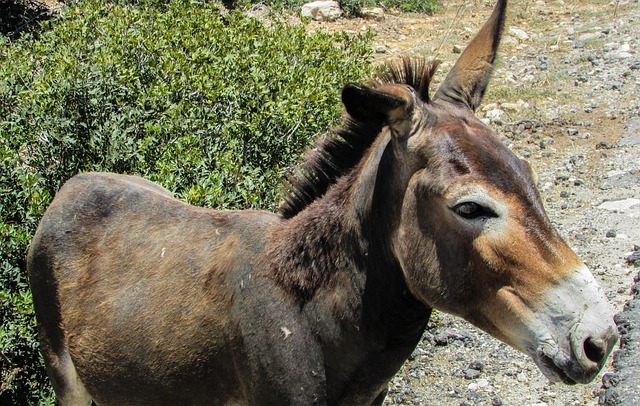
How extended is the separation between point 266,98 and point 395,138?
139 inches

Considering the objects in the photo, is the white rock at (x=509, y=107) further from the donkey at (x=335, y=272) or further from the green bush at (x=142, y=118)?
the donkey at (x=335, y=272)

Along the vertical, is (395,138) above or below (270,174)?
above

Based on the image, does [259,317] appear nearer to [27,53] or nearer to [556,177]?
[27,53]

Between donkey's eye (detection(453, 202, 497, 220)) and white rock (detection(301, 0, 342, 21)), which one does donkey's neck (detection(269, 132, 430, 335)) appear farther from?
white rock (detection(301, 0, 342, 21))

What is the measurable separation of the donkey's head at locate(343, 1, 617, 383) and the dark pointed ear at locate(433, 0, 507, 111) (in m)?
0.13

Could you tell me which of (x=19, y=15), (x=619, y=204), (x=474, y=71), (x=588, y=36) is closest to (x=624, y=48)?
(x=588, y=36)

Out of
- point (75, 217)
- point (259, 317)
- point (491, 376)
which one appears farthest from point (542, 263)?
point (491, 376)

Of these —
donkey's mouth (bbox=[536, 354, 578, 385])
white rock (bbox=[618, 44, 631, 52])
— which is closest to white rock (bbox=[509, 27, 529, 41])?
white rock (bbox=[618, 44, 631, 52])

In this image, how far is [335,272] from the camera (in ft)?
9.84

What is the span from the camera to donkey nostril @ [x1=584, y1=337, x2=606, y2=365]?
227cm

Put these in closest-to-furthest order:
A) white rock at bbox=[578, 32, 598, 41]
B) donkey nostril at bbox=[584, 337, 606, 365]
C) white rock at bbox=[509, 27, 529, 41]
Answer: donkey nostril at bbox=[584, 337, 606, 365]
white rock at bbox=[578, 32, 598, 41]
white rock at bbox=[509, 27, 529, 41]

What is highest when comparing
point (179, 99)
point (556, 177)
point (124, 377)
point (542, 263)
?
point (542, 263)

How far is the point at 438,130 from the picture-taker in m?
2.71

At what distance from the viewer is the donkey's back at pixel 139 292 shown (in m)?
3.20
